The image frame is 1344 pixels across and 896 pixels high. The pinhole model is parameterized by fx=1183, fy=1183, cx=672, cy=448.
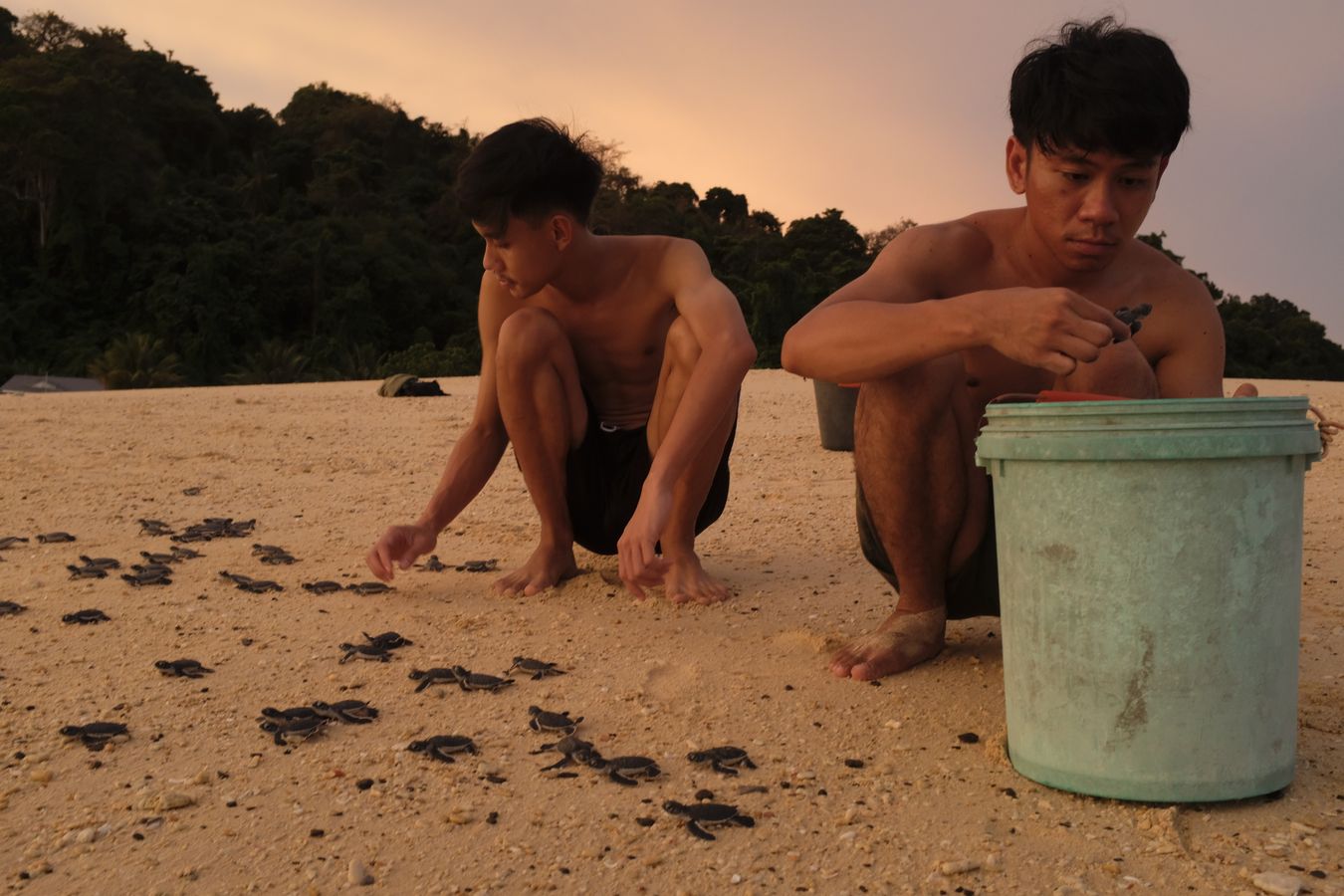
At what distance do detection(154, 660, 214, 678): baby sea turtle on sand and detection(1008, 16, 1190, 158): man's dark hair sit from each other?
7.57ft

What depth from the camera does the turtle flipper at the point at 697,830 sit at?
1991mm

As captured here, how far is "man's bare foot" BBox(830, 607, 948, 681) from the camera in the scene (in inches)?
109

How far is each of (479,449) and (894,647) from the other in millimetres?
1585

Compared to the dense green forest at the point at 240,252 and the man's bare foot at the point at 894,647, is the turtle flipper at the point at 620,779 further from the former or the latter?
the dense green forest at the point at 240,252

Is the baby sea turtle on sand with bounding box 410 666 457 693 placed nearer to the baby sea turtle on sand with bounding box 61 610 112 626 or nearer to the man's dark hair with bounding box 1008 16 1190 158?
the baby sea turtle on sand with bounding box 61 610 112 626

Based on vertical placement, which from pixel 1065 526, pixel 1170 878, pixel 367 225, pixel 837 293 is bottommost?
pixel 1170 878

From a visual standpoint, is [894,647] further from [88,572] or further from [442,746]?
[88,572]

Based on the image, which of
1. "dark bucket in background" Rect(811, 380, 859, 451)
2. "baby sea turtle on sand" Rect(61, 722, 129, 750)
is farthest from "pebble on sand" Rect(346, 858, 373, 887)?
"dark bucket in background" Rect(811, 380, 859, 451)

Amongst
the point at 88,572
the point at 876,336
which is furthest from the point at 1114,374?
the point at 88,572

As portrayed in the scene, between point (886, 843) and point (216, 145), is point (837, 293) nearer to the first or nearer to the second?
point (886, 843)

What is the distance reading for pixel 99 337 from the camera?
82.5 ft

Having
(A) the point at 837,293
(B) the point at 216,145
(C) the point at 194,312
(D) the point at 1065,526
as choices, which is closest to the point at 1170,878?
(D) the point at 1065,526

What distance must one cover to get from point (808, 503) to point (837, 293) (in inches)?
121

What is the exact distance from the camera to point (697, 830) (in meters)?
2.01
